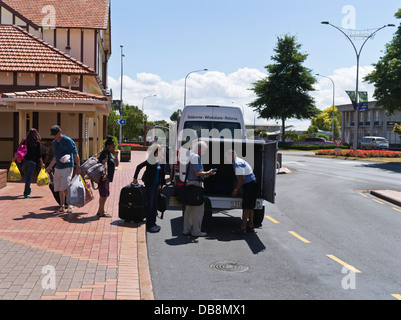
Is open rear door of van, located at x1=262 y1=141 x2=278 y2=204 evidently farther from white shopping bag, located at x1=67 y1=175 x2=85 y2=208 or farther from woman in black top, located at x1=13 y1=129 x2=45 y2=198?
woman in black top, located at x1=13 y1=129 x2=45 y2=198

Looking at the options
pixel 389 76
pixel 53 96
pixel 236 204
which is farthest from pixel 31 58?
pixel 389 76

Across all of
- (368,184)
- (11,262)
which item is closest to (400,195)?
(368,184)

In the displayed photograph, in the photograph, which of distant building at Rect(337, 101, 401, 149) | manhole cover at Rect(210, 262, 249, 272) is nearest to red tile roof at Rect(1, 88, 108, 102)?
manhole cover at Rect(210, 262, 249, 272)

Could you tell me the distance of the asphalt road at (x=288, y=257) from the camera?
19.2 ft

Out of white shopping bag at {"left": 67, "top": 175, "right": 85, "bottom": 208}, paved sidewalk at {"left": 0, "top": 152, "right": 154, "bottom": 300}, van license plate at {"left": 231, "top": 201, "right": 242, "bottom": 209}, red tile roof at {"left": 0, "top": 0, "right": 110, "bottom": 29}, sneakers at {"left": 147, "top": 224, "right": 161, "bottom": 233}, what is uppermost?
red tile roof at {"left": 0, "top": 0, "right": 110, "bottom": 29}

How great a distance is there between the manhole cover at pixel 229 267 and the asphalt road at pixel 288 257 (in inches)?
0.6

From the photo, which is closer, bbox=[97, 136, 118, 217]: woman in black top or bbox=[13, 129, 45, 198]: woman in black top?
bbox=[97, 136, 118, 217]: woman in black top

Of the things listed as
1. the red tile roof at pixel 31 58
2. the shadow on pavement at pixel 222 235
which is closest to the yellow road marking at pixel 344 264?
the shadow on pavement at pixel 222 235

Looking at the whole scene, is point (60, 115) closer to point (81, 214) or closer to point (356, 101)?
point (81, 214)

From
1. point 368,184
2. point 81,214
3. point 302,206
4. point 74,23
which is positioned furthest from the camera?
point 74,23

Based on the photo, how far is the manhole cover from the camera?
266 inches

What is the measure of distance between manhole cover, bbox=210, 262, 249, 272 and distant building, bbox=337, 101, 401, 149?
7067 cm

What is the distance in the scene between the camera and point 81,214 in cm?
1022
